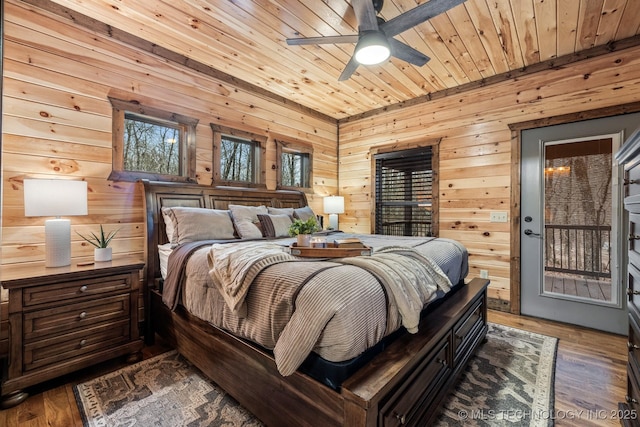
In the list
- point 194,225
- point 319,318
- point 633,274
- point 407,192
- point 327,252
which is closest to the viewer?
point 319,318

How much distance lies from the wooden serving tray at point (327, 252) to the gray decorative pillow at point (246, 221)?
1.19 meters

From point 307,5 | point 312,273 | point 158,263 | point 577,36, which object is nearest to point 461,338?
point 312,273

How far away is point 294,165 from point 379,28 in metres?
2.75

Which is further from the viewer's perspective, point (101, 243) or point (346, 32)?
point (346, 32)

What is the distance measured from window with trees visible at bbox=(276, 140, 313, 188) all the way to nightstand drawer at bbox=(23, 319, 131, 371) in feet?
8.41

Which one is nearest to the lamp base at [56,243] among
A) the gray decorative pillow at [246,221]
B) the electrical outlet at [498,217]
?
the gray decorative pillow at [246,221]

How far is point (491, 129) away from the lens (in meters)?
3.65

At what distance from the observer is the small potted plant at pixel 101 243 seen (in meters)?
2.45

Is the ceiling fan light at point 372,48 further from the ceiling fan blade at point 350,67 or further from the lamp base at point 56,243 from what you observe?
the lamp base at point 56,243

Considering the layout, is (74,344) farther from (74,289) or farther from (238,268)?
(238,268)

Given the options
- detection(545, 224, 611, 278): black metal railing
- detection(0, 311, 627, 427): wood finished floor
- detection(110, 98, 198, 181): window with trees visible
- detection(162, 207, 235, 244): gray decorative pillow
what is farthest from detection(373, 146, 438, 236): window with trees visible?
detection(110, 98, 198, 181): window with trees visible

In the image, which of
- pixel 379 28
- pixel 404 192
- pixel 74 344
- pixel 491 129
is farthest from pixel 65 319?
pixel 491 129

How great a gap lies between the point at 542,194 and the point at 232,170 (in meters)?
3.59

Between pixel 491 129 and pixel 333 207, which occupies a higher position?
pixel 491 129
